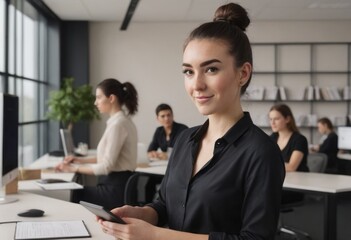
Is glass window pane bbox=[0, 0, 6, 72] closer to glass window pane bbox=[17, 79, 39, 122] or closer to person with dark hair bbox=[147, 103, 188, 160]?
glass window pane bbox=[17, 79, 39, 122]

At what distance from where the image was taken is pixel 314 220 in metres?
5.48

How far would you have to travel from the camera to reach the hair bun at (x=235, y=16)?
1512mm

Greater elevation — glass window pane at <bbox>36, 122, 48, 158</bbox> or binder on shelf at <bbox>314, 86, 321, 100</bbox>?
binder on shelf at <bbox>314, 86, 321, 100</bbox>

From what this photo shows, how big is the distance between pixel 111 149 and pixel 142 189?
1923 mm

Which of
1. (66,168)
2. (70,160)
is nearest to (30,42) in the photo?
(70,160)

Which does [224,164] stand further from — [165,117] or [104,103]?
[165,117]

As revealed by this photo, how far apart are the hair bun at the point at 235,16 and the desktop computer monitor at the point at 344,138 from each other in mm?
6028

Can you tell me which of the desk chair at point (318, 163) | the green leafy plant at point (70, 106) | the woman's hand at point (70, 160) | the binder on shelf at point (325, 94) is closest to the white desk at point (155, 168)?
the woman's hand at point (70, 160)

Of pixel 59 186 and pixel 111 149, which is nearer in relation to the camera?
pixel 59 186

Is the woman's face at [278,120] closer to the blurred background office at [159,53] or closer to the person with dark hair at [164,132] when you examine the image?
the person with dark hair at [164,132]

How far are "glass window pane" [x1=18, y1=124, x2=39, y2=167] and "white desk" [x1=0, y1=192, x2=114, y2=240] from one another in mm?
3027

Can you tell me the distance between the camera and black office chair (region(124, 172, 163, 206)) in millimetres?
3500

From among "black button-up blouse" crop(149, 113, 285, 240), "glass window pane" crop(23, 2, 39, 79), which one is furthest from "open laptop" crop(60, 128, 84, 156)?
"black button-up blouse" crop(149, 113, 285, 240)

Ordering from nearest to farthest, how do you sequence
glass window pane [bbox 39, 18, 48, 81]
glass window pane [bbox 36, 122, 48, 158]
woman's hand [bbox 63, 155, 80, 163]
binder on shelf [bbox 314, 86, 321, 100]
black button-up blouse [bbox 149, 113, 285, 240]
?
black button-up blouse [bbox 149, 113, 285, 240]
woman's hand [bbox 63, 155, 80, 163]
glass window pane [bbox 36, 122, 48, 158]
glass window pane [bbox 39, 18, 48, 81]
binder on shelf [bbox 314, 86, 321, 100]
